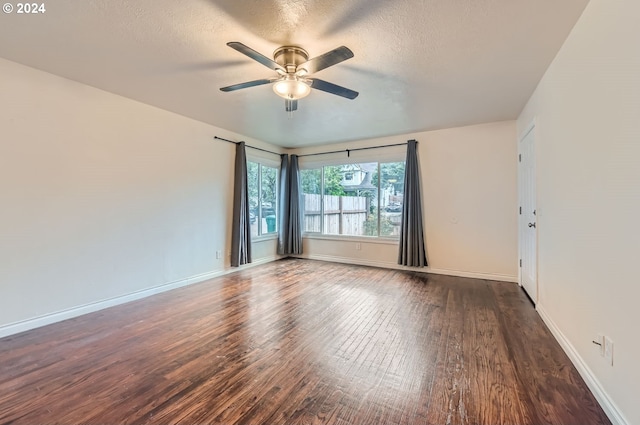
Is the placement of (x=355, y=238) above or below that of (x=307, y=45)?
below

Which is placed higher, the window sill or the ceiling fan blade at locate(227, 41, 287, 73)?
the ceiling fan blade at locate(227, 41, 287, 73)

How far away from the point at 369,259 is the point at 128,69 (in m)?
Result: 4.51

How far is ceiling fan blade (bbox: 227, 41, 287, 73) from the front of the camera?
5.94ft

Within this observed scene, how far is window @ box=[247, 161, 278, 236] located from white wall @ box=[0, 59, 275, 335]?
111cm

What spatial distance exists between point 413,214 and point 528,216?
5.31 ft

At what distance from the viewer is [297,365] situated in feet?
6.63

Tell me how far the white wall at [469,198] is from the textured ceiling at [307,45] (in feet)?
2.91

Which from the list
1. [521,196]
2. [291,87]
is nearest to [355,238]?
[521,196]

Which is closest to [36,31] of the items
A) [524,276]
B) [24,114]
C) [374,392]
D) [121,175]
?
[24,114]

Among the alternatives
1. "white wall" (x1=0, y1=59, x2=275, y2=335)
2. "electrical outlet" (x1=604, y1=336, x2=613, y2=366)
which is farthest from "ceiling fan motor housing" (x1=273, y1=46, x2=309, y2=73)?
"electrical outlet" (x1=604, y1=336, x2=613, y2=366)

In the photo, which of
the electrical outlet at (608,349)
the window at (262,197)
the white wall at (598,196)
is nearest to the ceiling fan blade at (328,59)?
the white wall at (598,196)

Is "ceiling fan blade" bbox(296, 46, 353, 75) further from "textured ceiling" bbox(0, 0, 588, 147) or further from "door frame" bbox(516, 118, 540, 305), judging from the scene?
"door frame" bbox(516, 118, 540, 305)

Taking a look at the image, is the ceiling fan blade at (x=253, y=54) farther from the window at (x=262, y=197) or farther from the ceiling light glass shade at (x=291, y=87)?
the window at (x=262, y=197)

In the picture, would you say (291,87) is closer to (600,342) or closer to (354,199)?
(600,342)
